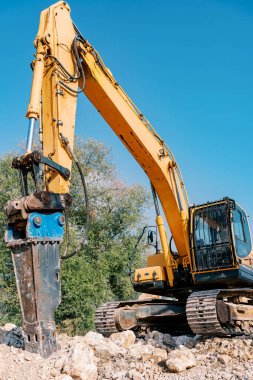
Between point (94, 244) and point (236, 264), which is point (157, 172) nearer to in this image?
point (236, 264)

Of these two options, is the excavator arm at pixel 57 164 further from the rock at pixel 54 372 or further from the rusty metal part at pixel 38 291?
the rock at pixel 54 372

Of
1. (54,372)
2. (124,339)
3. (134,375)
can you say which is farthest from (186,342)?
(54,372)

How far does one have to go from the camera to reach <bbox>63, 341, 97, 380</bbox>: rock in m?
4.53

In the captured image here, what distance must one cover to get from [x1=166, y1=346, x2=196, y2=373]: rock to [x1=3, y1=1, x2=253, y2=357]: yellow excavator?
4.77 feet

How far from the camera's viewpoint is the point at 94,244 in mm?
19000

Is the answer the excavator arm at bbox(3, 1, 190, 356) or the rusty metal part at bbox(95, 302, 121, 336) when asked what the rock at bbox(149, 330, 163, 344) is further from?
the excavator arm at bbox(3, 1, 190, 356)

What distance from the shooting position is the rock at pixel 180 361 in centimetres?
517

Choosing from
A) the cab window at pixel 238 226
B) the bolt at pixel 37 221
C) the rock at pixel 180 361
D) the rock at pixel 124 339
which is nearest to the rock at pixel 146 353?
the rock at pixel 180 361

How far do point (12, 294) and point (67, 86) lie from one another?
11231mm

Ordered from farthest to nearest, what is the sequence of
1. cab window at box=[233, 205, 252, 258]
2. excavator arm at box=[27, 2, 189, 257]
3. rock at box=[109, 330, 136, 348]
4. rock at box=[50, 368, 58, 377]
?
cab window at box=[233, 205, 252, 258] < rock at box=[109, 330, 136, 348] < excavator arm at box=[27, 2, 189, 257] < rock at box=[50, 368, 58, 377]

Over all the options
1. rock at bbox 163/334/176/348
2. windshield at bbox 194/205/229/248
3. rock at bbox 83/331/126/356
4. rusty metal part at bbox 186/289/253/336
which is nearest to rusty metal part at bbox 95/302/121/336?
rock at bbox 163/334/176/348

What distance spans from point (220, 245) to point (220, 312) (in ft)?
4.31

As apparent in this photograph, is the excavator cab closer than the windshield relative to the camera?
Yes

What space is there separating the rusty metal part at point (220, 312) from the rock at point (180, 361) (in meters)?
1.94
